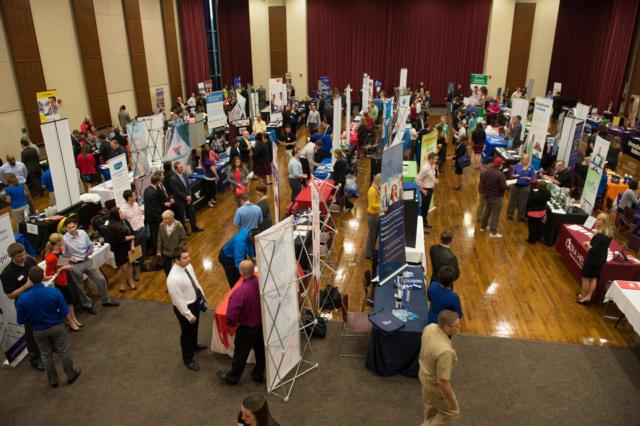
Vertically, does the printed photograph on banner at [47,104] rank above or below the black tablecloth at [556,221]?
above

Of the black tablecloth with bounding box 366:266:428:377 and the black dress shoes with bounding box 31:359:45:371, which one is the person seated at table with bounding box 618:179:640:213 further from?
the black dress shoes with bounding box 31:359:45:371

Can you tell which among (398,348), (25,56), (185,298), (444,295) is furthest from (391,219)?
(25,56)

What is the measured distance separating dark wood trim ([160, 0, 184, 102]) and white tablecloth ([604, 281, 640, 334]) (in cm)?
1711

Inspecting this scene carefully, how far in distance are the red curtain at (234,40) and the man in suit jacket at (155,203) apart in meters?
18.3

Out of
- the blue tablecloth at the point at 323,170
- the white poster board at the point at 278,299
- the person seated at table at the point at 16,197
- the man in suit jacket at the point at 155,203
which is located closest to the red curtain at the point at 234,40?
the blue tablecloth at the point at 323,170

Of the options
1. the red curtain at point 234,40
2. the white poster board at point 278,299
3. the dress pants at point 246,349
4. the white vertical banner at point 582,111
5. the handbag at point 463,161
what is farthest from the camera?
the red curtain at point 234,40

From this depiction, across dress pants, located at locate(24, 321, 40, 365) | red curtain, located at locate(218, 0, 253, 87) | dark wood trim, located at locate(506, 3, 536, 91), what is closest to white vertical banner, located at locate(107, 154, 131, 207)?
dress pants, located at locate(24, 321, 40, 365)

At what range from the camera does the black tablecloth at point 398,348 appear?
433 cm

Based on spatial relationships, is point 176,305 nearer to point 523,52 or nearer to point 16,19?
point 16,19

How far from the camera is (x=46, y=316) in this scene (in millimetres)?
4094

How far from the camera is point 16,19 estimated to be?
10.7 metres

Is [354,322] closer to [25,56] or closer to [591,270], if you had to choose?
[591,270]

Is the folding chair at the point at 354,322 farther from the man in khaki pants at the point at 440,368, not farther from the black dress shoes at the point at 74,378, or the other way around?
the black dress shoes at the point at 74,378

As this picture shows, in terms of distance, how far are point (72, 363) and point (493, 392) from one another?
4142mm
